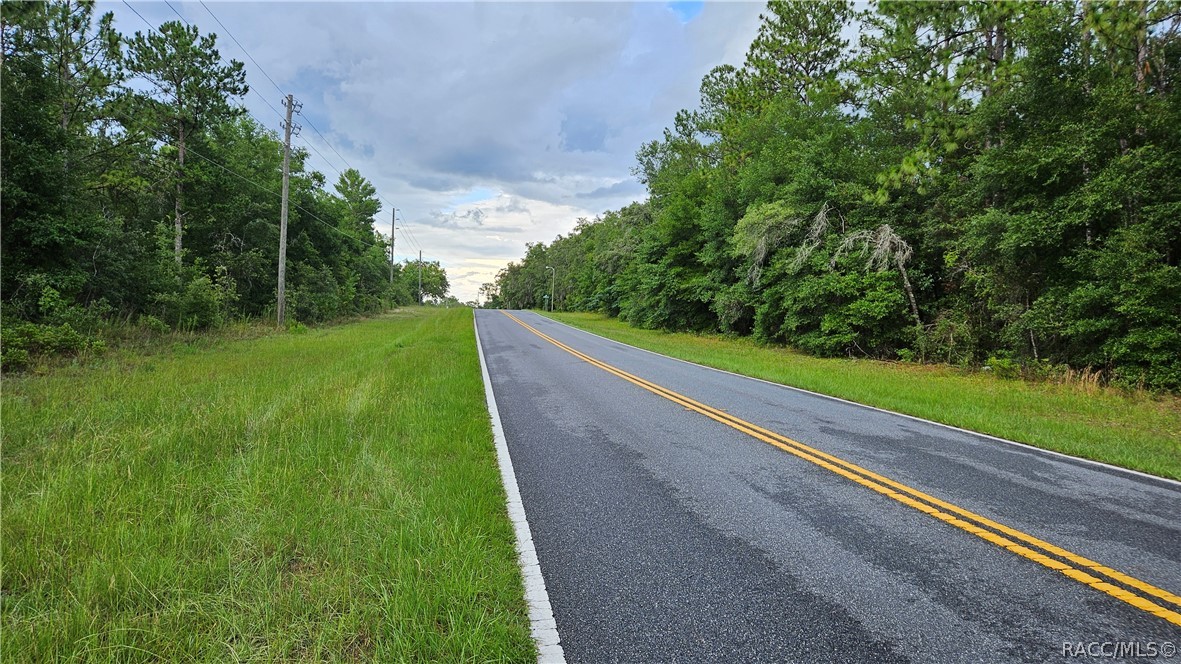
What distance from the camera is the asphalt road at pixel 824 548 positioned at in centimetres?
229

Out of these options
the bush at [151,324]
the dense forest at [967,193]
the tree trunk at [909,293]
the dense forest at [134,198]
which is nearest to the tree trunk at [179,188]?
the dense forest at [134,198]

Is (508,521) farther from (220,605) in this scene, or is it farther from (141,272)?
(141,272)

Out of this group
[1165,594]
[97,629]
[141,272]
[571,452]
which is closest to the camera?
[97,629]

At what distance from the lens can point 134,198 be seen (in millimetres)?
18016

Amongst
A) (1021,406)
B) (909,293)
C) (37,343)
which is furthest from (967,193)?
(37,343)

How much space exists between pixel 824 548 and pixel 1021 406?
25.4 ft

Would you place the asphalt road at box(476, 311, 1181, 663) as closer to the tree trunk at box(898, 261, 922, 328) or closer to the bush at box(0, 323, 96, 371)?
the bush at box(0, 323, 96, 371)

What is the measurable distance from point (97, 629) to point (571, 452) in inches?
145

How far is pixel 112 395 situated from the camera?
6.66 metres

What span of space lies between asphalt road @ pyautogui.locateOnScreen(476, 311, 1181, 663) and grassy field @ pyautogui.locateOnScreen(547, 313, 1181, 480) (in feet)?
2.76

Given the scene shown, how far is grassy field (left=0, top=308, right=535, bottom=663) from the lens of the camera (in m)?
2.14

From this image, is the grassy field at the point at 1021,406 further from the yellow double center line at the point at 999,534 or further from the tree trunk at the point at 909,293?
the yellow double center line at the point at 999,534

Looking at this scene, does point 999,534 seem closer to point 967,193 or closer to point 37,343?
point 967,193

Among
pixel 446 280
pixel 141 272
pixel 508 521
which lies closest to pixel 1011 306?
pixel 508 521
